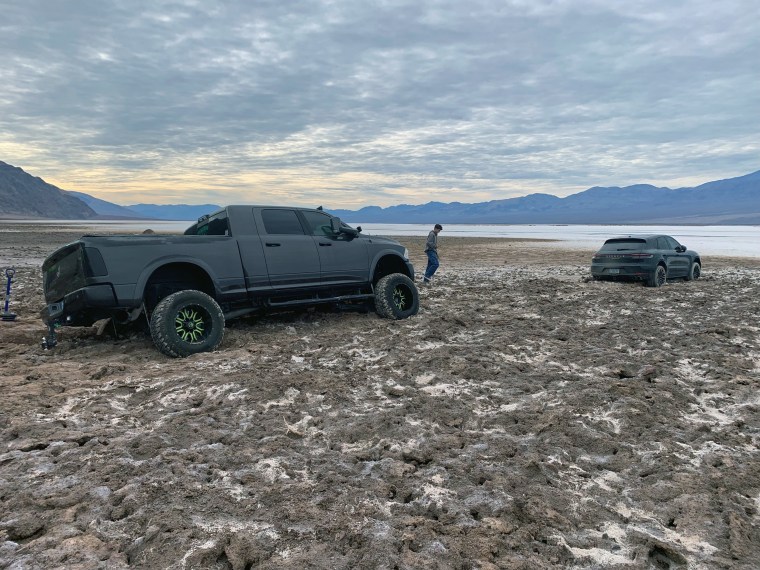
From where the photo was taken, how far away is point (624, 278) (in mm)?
14125

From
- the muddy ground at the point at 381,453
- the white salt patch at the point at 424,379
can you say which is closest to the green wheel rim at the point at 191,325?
the muddy ground at the point at 381,453

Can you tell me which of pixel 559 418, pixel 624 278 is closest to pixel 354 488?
pixel 559 418

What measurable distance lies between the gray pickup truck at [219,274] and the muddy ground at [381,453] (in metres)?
0.54

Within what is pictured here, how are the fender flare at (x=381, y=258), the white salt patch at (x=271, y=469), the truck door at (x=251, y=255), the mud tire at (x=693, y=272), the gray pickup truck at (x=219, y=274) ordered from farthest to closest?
the mud tire at (x=693, y=272), the fender flare at (x=381, y=258), the truck door at (x=251, y=255), the gray pickup truck at (x=219, y=274), the white salt patch at (x=271, y=469)

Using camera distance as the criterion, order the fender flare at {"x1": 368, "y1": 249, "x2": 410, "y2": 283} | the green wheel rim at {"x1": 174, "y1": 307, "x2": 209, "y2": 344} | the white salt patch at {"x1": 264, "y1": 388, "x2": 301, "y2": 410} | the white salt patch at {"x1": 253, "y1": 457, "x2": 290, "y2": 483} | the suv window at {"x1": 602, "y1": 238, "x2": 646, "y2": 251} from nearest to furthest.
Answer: the white salt patch at {"x1": 253, "y1": 457, "x2": 290, "y2": 483}, the white salt patch at {"x1": 264, "y1": 388, "x2": 301, "y2": 410}, the green wheel rim at {"x1": 174, "y1": 307, "x2": 209, "y2": 344}, the fender flare at {"x1": 368, "y1": 249, "x2": 410, "y2": 283}, the suv window at {"x1": 602, "y1": 238, "x2": 646, "y2": 251}

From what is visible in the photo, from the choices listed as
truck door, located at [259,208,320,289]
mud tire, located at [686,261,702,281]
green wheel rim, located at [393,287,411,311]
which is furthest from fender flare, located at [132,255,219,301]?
mud tire, located at [686,261,702,281]

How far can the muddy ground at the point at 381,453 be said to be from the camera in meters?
2.70

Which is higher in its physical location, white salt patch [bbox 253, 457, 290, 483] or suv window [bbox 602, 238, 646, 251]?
suv window [bbox 602, 238, 646, 251]

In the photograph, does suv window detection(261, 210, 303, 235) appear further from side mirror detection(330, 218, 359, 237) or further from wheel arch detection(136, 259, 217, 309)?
wheel arch detection(136, 259, 217, 309)

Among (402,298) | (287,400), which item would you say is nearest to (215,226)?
(402,298)

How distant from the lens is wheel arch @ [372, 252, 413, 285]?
9297 mm

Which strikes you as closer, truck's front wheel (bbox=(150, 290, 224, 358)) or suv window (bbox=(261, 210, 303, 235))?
truck's front wheel (bbox=(150, 290, 224, 358))

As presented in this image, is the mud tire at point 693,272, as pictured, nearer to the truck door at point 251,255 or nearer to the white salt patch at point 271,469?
the truck door at point 251,255

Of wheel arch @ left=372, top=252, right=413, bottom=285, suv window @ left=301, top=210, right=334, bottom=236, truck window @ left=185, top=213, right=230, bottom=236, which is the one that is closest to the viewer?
truck window @ left=185, top=213, right=230, bottom=236
